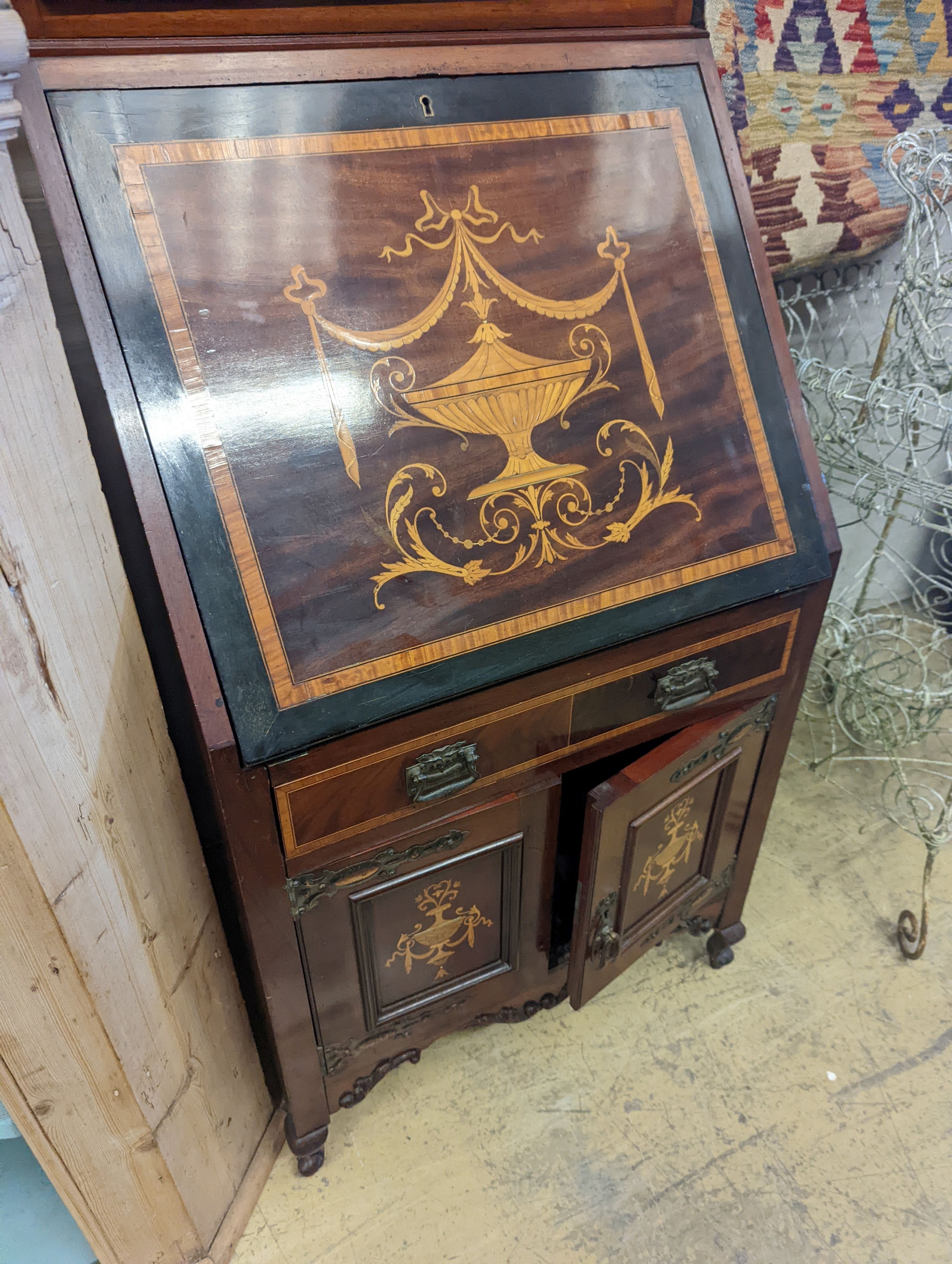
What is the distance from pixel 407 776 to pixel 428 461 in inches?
15.7

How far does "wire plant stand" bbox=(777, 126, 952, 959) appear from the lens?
164 centimetres

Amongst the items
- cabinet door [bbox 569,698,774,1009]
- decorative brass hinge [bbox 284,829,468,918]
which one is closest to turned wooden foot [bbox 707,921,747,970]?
cabinet door [bbox 569,698,774,1009]

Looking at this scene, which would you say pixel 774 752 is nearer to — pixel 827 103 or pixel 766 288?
pixel 766 288

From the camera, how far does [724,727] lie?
1261 millimetres

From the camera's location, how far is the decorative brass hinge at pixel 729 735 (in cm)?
124

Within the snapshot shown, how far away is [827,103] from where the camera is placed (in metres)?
1.67

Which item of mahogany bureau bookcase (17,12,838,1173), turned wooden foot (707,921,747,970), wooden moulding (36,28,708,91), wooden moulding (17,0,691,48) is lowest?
turned wooden foot (707,921,747,970)

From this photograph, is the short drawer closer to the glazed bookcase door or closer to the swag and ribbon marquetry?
the glazed bookcase door

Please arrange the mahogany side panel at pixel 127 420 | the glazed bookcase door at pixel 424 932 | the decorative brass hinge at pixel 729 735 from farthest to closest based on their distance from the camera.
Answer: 1. the decorative brass hinge at pixel 729 735
2. the glazed bookcase door at pixel 424 932
3. the mahogany side panel at pixel 127 420

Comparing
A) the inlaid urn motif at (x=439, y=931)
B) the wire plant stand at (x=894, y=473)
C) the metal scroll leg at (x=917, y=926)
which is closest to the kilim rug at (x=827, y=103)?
the wire plant stand at (x=894, y=473)

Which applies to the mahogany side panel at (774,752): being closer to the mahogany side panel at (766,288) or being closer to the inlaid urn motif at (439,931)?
the mahogany side panel at (766,288)

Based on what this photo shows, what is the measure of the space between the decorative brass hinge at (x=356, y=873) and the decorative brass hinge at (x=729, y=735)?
1.18 ft

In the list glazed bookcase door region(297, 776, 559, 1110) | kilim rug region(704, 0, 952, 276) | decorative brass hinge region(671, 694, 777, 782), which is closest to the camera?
glazed bookcase door region(297, 776, 559, 1110)

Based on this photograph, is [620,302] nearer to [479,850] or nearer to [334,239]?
[334,239]
